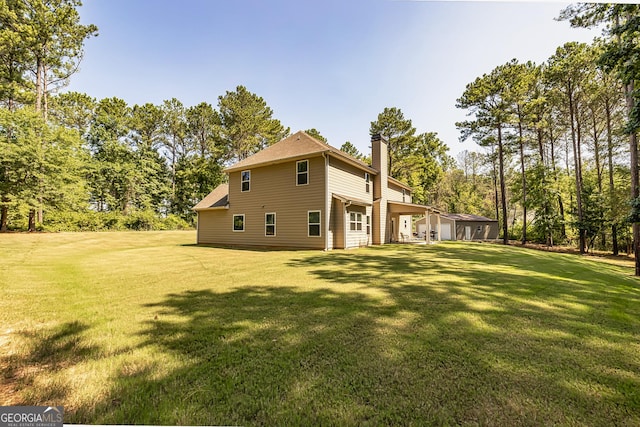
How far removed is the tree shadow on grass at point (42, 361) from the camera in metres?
2.09

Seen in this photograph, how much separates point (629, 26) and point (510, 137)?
19161 millimetres

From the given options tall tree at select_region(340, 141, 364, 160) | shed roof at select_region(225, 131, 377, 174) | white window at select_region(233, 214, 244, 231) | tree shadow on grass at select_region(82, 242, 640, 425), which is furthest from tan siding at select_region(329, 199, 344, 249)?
tall tree at select_region(340, 141, 364, 160)

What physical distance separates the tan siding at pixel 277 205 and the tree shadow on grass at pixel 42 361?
1080cm

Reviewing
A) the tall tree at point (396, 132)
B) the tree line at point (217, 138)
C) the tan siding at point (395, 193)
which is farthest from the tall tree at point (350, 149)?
the tan siding at point (395, 193)

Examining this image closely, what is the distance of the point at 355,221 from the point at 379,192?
338 cm

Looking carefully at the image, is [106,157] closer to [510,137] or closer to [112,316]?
[112,316]

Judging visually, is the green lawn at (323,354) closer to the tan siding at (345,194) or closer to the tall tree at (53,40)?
the tan siding at (345,194)

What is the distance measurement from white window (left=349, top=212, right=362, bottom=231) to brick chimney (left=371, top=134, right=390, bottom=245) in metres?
1.97

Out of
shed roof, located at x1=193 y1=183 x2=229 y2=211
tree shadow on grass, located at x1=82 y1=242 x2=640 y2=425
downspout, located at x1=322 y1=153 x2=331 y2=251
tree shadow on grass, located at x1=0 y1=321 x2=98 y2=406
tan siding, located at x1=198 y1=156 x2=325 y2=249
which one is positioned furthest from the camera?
shed roof, located at x1=193 y1=183 x2=229 y2=211

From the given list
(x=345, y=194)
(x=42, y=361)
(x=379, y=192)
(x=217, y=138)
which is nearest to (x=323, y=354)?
(x=42, y=361)

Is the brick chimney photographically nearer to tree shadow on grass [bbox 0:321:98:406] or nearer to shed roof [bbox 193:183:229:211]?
shed roof [bbox 193:183:229:211]

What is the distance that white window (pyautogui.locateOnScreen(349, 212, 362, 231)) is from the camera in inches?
572

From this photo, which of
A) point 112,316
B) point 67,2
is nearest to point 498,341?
point 112,316

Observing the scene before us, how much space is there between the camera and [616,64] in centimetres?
654
